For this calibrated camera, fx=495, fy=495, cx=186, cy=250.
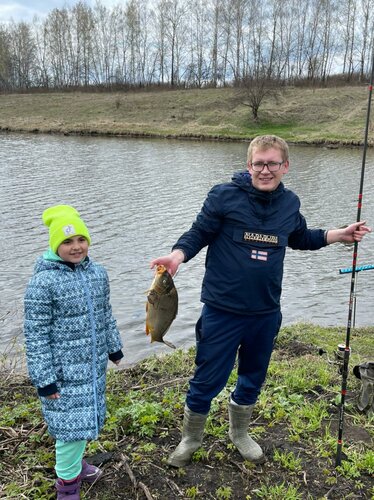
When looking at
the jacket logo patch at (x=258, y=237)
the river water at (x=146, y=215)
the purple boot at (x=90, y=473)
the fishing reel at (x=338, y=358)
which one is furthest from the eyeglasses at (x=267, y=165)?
the river water at (x=146, y=215)

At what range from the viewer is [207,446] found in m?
3.88

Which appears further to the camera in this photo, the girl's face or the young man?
the young man

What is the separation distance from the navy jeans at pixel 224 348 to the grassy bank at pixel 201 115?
36.7 metres

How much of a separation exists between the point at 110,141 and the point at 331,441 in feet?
126

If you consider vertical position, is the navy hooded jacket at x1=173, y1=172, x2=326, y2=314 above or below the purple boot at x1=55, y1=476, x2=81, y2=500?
above

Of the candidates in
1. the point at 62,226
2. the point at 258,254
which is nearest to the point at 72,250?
the point at 62,226

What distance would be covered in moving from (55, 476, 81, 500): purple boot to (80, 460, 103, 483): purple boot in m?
0.18

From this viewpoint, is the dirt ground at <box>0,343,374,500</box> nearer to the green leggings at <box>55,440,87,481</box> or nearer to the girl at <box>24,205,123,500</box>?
the green leggings at <box>55,440,87,481</box>

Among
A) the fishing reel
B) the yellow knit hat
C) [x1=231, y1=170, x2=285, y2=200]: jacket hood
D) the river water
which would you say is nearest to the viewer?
the yellow knit hat

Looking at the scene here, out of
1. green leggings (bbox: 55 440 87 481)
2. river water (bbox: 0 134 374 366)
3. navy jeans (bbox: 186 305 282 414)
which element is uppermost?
navy jeans (bbox: 186 305 282 414)

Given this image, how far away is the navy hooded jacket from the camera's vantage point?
3.37 m

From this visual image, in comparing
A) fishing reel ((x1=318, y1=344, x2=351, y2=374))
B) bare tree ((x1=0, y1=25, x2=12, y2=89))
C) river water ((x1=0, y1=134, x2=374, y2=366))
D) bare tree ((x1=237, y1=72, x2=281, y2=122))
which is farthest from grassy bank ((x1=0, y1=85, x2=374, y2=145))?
fishing reel ((x1=318, y1=344, x2=351, y2=374))

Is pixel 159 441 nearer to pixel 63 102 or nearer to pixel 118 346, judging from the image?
pixel 118 346

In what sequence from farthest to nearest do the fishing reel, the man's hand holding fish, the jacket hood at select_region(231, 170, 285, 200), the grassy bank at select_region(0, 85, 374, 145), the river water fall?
the grassy bank at select_region(0, 85, 374, 145), the river water, the fishing reel, the jacket hood at select_region(231, 170, 285, 200), the man's hand holding fish
